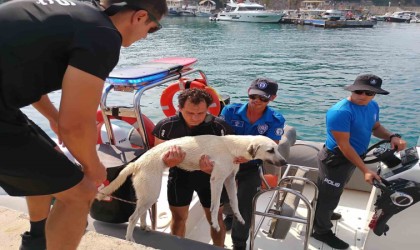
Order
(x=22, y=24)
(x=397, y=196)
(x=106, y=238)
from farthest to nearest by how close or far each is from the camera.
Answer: (x=397, y=196)
(x=106, y=238)
(x=22, y=24)

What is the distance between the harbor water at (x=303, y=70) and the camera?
36.1 feet

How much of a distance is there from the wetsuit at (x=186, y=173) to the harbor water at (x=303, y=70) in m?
5.31

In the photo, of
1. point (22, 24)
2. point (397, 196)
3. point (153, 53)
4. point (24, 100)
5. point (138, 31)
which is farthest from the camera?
point (153, 53)

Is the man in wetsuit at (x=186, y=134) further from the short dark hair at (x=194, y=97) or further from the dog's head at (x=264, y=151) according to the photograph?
the dog's head at (x=264, y=151)

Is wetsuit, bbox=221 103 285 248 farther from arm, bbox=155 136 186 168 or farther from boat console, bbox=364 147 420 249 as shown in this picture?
boat console, bbox=364 147 420 249

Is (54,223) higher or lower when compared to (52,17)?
lower

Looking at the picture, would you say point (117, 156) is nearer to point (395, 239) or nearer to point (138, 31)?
point (138, 31)

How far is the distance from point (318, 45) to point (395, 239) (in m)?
25.9

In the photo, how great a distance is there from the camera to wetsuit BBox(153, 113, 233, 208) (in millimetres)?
3008

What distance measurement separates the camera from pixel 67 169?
5.58ft

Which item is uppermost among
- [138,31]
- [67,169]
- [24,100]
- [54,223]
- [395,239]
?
[138,31]

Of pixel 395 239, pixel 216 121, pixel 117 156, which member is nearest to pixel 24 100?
pixel 117 156

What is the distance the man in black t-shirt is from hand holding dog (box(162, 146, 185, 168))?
87 cm

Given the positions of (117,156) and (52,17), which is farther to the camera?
(117,156)
